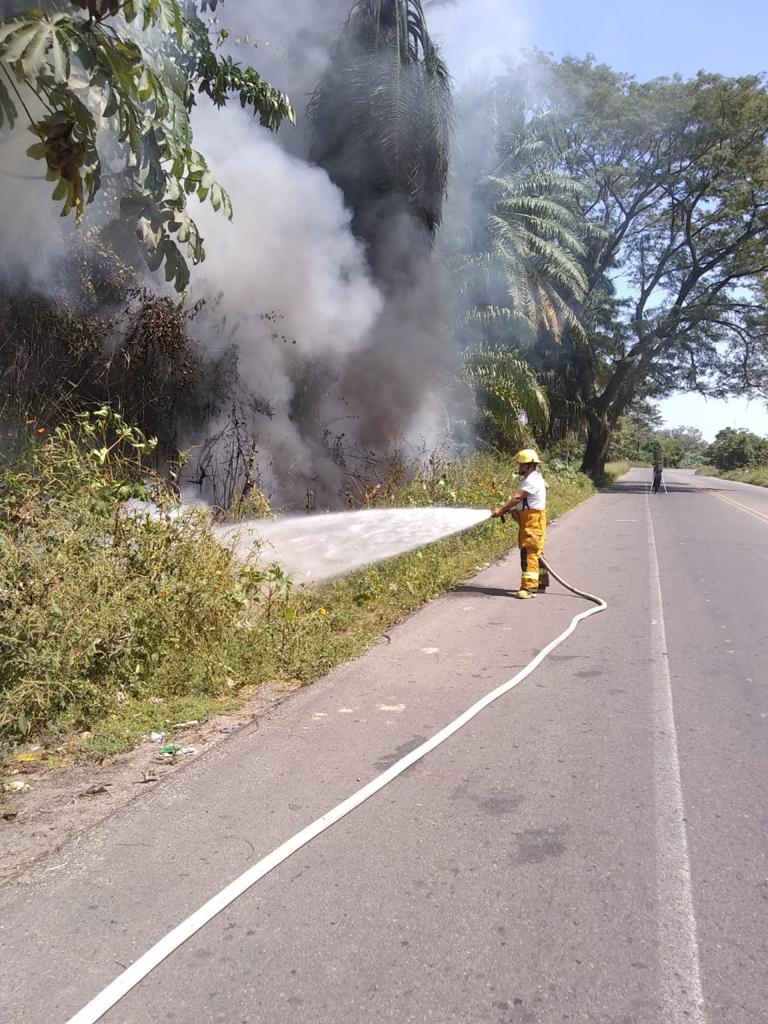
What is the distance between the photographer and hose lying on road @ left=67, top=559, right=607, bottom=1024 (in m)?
2.06

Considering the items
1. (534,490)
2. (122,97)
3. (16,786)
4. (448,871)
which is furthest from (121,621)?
(534,490)

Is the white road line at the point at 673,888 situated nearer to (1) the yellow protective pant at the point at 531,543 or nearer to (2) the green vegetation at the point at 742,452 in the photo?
(1) the yellow protective pant at the point at 531,543

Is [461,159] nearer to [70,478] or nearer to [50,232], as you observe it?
[50,232]

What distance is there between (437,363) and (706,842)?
487 inches

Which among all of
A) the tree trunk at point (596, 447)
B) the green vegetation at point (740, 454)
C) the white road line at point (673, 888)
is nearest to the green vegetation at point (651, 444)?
the green vegetation at point (740, 454)

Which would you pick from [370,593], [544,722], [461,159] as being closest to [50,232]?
[370,593]

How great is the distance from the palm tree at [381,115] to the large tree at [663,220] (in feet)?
41.9

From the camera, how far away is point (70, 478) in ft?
15.7

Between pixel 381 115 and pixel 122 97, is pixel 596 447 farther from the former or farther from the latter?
pixel 122 97

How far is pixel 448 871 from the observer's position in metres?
2.68

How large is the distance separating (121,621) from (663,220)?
29840mm

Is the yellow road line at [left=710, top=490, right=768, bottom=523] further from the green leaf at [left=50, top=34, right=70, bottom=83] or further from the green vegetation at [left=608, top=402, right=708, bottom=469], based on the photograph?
the green vegetation at [left=608, top=402, right=708, bottom=469]

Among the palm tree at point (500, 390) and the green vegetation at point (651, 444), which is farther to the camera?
the green vegetation at point (651, 444)

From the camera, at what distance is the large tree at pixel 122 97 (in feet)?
9.75
